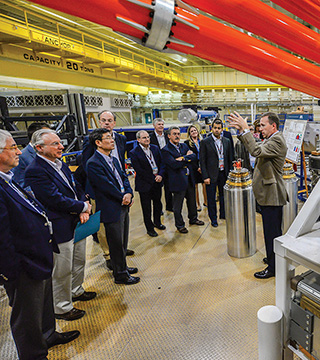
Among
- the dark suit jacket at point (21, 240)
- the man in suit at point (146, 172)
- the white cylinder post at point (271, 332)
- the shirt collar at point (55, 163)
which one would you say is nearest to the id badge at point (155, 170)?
the man in suit at point (146, 172)

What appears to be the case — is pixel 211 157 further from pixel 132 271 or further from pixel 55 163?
pixel 55 163

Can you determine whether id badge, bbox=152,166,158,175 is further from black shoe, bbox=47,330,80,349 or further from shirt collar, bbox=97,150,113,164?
black shoe, bbox=47,330,80,349

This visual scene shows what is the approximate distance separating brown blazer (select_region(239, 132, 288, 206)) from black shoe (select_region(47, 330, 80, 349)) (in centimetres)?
210

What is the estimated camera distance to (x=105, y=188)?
2467mm

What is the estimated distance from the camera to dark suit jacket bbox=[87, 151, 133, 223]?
2.45 meters

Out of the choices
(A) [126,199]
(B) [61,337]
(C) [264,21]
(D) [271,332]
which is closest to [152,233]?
(A) [126,199]

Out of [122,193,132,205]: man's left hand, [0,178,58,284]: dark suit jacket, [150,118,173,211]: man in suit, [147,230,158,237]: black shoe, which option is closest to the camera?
[0,178,58,284]: dark suit jacket

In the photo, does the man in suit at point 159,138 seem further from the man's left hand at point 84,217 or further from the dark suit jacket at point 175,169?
the man's left hand at point 84,217

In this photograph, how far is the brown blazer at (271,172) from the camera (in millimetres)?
2336

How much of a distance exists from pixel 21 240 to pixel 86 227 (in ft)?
2.53

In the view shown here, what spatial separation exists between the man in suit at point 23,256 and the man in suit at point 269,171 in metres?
1.77

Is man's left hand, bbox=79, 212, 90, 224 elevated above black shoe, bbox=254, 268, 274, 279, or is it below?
above

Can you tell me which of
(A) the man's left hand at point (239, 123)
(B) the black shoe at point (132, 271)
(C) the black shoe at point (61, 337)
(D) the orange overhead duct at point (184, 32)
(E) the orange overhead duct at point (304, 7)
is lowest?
(B) the black shoe at point (132, 271)

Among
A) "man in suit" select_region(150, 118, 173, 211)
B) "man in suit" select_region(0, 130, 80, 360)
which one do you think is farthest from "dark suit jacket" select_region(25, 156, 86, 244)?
"man in suit" select_region(150, 118, 173, 211)
